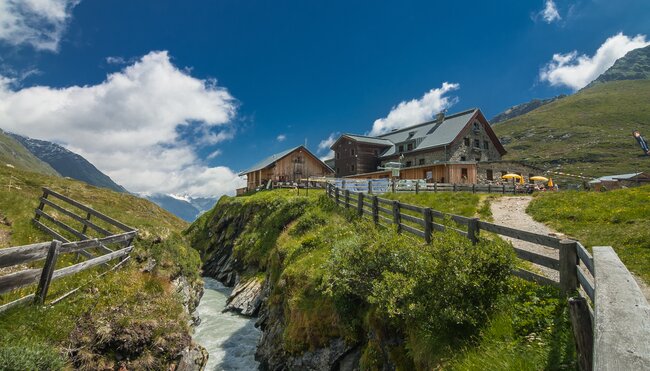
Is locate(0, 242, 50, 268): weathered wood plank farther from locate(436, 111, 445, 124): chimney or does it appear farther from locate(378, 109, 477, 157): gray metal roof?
locate(436, 111, 445, 124): chimney

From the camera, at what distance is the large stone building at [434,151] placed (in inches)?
1587

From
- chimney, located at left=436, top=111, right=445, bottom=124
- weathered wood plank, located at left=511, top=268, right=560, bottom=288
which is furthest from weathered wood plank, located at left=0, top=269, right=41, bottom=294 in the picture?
chimney, located at left=436, top=111, right=445, bottom=124

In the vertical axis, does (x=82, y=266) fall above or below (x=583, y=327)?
below

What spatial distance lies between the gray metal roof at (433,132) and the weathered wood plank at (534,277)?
40055 mm

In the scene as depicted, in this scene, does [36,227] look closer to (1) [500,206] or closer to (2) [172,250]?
(2) [172,250]

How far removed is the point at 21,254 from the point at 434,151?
4600cm

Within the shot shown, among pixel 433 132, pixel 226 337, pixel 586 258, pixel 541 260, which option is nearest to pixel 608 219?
pixel 541 260

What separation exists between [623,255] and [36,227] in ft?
67.8

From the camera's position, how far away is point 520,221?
1556 cm

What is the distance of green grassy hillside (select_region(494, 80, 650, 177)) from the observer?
11619cm

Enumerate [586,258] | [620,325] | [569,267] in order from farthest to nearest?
[569,267]
[586,258]
[620,325]

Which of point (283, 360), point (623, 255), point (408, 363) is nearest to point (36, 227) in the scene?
point (283, 360)

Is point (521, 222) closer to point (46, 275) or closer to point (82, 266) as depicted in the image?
point (82, 266)

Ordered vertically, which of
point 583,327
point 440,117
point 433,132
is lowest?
point 583,327
